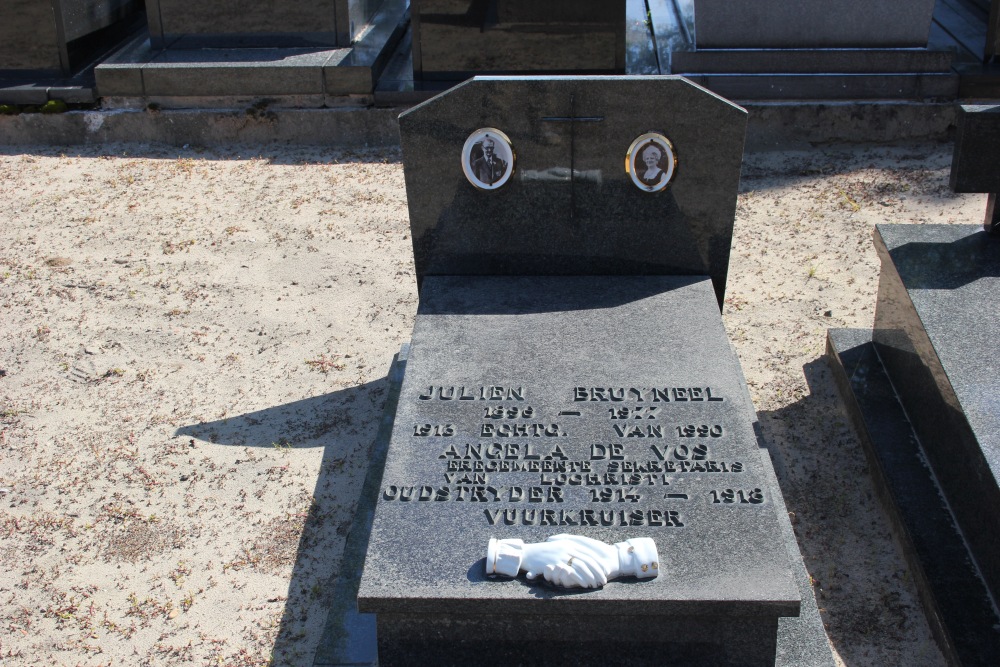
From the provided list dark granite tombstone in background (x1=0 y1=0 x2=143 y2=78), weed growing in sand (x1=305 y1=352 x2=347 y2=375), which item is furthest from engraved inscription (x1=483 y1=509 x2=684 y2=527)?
dark granite tombstone in background (x1=0 y1=0 x2=143 y2=78)

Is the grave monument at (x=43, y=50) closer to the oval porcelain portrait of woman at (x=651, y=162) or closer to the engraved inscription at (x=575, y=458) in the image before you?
the oval porcelain portrait of woman at (x=651, y=162)

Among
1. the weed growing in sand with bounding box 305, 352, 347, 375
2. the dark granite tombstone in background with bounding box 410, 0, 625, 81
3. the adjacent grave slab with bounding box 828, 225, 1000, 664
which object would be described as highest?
the dark granite tombstone in background with bounding box 410, 0, 625, 81

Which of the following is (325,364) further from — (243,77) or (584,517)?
(243,77)

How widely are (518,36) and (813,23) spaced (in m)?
2.26

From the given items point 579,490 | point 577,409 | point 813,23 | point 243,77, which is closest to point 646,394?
point 577,409

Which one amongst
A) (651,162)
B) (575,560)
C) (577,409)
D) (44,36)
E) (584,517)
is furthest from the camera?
(44,36)

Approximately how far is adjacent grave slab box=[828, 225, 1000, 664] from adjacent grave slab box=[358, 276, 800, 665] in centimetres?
88

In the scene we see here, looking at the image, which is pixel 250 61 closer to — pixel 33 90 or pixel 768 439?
pixel 33 90

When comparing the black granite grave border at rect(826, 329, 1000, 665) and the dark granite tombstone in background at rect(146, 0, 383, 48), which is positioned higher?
the dark granite tombstone in background at rect(146, 0, 383, 48)

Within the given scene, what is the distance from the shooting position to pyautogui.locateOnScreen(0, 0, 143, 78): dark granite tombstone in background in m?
8.48

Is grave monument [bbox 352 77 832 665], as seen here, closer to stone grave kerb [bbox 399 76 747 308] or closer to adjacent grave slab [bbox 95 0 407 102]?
stone grave kerb [bbox 399 76 747 308]

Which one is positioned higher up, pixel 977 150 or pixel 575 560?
pixel 977 150

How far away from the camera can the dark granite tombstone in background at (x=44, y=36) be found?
8477mm

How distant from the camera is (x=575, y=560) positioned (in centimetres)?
304
